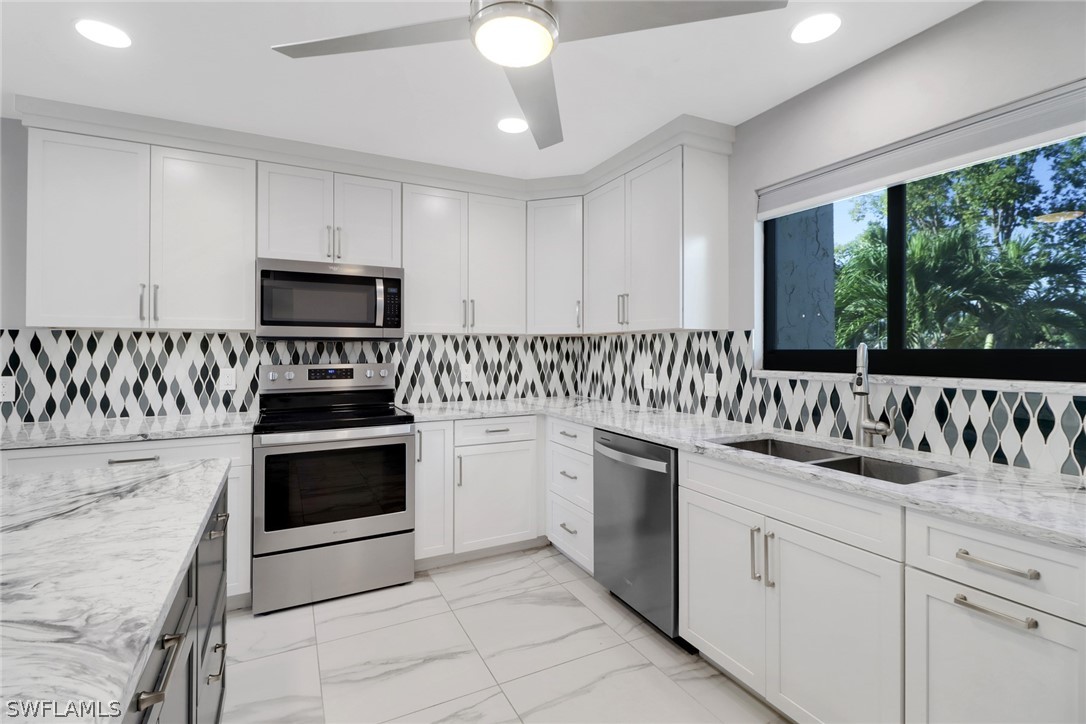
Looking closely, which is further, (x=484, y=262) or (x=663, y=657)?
(x=484, y=262)

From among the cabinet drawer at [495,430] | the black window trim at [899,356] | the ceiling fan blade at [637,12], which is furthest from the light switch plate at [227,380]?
the black window trim at [899,356]

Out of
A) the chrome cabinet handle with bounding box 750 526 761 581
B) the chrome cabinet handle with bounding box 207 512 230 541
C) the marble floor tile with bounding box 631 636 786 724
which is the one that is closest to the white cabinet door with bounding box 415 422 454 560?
the marble floor tile with bounding box 631 636 786 724

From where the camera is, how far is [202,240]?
2730 millimetres

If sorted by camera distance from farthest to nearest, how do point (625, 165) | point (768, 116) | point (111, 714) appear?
point (625, 165) < point (768, 116) < point (111, 714)

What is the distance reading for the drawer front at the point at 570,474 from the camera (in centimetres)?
290

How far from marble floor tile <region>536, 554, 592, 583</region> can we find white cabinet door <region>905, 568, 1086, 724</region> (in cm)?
180

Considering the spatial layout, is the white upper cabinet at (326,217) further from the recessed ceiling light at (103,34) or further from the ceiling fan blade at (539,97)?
the ceiling fan blade at (539,97)

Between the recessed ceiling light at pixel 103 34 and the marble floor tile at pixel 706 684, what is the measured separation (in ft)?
10.4

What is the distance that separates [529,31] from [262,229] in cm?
222

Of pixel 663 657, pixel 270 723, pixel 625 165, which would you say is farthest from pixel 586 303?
pixel 270 723

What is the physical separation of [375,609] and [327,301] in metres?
1.67

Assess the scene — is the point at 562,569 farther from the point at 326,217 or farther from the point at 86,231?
the point at 86,231

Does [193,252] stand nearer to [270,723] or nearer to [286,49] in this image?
[286,49]

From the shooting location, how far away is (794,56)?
205 cm
